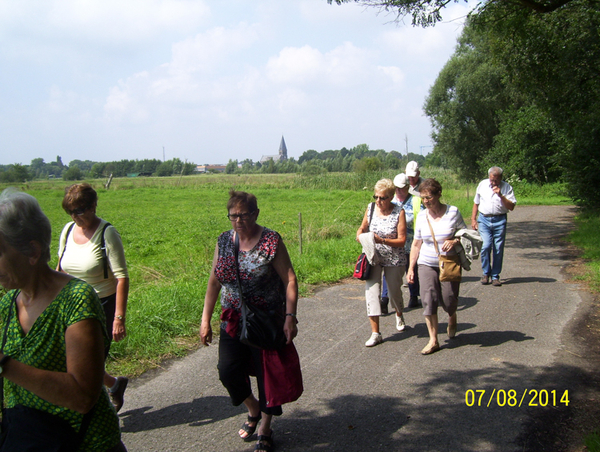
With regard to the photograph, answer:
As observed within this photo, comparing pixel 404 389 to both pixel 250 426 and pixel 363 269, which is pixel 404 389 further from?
pixel 363 269

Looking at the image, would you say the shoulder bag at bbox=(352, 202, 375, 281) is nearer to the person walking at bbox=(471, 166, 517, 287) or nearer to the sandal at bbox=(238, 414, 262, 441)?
the sandal at bbox=(238, 414, 262, 441)

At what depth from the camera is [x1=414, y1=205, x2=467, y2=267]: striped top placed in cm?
524

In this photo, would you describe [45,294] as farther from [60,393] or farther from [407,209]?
[407,209]

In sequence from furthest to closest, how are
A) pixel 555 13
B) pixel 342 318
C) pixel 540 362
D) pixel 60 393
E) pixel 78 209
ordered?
pixel 555 13 → pixel 342 318 → pixel 540 362 → pixel 78 209 → pixel 60 393

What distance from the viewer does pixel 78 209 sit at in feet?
11.9

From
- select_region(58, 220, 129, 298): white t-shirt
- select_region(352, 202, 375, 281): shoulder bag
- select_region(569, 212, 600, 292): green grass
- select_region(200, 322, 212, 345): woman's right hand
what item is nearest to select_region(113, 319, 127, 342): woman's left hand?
select_region(58, 220, 129, 298): white t-shirt

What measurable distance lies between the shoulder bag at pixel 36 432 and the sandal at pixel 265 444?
5.30ft

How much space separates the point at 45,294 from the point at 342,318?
4.86m

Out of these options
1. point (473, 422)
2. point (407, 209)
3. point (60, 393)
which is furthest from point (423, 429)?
point (407, 209)

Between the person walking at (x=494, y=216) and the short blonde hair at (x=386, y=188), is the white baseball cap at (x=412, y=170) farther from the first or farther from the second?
the short blonde hair at (x=386, y=188)

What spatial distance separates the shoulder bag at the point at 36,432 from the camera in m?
1.91

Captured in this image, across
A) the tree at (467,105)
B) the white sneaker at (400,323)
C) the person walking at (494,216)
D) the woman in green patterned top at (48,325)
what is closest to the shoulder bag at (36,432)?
the woman in green patterned top at (48,325)

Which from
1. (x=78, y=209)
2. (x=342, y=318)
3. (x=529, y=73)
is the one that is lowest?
(x=342, y=318)
